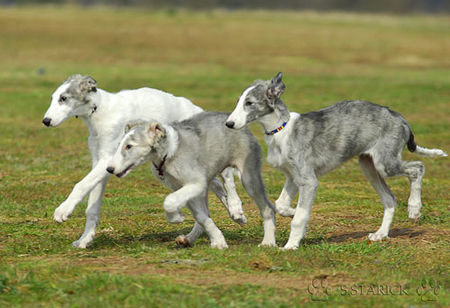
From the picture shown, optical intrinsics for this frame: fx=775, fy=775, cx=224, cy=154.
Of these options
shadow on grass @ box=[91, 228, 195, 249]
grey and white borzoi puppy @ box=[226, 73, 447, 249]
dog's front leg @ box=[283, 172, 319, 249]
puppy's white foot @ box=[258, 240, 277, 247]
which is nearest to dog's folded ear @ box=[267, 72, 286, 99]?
grey and white borzoi puppy @ box=[226, 73, 447, 249]

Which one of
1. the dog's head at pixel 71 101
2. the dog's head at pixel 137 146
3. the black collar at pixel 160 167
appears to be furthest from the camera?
the dog's head at pixel 71 101

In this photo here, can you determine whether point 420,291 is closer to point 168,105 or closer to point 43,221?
point 168,105

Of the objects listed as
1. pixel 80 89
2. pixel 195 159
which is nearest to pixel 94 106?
pixel 80 89

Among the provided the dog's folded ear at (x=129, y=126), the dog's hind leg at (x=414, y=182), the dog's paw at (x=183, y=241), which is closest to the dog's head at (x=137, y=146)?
the dog's folded ear at (x=129, y=126)

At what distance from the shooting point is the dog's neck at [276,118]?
934 centimetres

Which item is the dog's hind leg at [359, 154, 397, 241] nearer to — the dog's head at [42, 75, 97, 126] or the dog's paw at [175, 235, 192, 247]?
the dog's paw at [175, 235, 192, 247]

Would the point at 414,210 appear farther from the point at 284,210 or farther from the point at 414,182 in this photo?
the point at 284,210

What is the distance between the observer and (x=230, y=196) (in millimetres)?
9969

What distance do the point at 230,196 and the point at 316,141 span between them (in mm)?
1324

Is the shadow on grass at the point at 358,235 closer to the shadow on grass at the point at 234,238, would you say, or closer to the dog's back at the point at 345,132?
the shadow on grass at the point at 234,238

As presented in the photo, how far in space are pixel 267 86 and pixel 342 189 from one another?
5.50 m

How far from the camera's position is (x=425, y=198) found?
13.4 m

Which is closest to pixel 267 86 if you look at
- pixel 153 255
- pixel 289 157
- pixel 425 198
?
pixel 289 157

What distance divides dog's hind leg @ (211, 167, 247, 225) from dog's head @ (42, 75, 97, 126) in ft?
6.37
